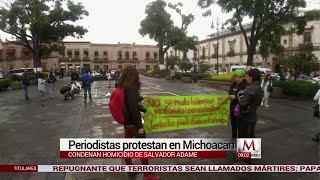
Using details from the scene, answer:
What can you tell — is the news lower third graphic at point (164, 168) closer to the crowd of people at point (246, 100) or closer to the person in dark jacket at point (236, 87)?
the crowd of people at point (246, 100)

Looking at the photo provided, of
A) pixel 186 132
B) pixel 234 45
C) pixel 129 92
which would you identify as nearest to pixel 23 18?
pixel 186 132

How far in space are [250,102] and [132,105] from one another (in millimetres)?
2081

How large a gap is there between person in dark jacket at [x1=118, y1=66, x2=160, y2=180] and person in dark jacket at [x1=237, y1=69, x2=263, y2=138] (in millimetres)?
1848

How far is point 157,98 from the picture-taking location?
6.03 meters

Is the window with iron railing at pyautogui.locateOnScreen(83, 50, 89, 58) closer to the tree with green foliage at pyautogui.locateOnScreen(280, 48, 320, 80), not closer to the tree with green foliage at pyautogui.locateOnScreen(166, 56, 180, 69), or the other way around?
the tree with green foliage at pyautogui.locateOnScreen(166, 56, 180, 69)

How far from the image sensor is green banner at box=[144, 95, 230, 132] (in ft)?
19.6

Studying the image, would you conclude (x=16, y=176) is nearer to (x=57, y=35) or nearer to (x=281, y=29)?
(x=281, y=29)

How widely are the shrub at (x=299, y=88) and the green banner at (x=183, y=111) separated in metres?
11.9

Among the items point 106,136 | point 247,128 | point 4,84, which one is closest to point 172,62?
point 4,84

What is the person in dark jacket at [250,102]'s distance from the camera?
543 centimetres

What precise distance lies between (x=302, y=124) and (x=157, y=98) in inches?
224

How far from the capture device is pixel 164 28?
45688 mm

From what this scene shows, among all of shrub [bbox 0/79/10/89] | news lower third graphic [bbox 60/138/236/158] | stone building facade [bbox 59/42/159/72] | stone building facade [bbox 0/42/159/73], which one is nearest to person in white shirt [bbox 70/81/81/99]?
shrub [bbox 0/79/10/89]

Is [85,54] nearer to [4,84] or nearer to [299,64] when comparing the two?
[4,84]
